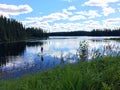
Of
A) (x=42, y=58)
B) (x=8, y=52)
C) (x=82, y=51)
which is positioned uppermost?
(x=82, y=51)

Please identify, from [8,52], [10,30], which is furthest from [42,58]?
[10,30]

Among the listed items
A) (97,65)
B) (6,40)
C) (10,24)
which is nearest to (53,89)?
(97,65)

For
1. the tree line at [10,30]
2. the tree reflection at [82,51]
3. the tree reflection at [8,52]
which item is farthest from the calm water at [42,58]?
the tree line at [10,30]

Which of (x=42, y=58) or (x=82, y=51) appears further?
(x=42, y=58)

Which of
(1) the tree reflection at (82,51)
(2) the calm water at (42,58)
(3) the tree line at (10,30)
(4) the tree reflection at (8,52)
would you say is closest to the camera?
(2) the calm water at (42,58)

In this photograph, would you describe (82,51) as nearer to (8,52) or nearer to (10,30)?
(8,52)

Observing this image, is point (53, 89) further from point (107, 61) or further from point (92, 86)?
point (107, 61)

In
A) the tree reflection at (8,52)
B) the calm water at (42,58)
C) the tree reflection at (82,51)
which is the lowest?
the tree reflection at (8,52)

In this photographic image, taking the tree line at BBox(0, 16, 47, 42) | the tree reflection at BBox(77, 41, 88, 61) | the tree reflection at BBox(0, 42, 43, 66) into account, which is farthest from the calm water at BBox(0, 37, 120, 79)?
the tree line at BBox(0, 16, 47, 42)

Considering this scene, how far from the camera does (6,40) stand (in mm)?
143500

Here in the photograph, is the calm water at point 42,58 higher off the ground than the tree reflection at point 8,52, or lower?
higher

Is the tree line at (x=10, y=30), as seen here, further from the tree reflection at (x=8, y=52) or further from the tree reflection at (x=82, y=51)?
the tree reflection at (x=82, y=51)

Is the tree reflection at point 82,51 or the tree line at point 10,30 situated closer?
the tree reflection at point 82,51

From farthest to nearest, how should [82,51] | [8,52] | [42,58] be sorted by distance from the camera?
[8,52], [42,58], [82,51]
